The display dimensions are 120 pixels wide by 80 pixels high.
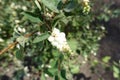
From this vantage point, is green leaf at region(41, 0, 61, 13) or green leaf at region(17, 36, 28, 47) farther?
green leaf at region(17, 36, 28, 47)

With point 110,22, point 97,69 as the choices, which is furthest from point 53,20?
point 110,22

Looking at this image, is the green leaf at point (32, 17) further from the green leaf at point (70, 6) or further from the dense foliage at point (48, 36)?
the green leaf at point (70, 6)

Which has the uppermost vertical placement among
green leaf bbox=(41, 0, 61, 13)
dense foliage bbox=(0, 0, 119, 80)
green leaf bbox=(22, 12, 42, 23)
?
green leaf bbox=(41, 0, 61, 13)

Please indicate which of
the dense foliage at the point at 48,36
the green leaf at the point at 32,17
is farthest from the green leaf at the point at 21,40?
the green leaf at the point at 32,17

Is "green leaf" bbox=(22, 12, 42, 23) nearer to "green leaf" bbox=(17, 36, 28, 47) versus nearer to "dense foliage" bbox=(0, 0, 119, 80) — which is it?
"dense foliage" bbox=(0, 0, 119, 80)

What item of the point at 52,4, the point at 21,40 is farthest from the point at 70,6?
the point at 21,40

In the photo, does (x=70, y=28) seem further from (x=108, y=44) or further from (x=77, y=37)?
(x=108, y=44)

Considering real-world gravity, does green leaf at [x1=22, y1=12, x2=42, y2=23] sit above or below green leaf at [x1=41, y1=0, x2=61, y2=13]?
below

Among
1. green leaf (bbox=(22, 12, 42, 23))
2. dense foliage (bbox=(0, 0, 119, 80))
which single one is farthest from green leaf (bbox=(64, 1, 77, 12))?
green leaf (bbox=(22, 12, 42, 23))

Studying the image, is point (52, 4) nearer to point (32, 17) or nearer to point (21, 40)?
point (32, 17)
